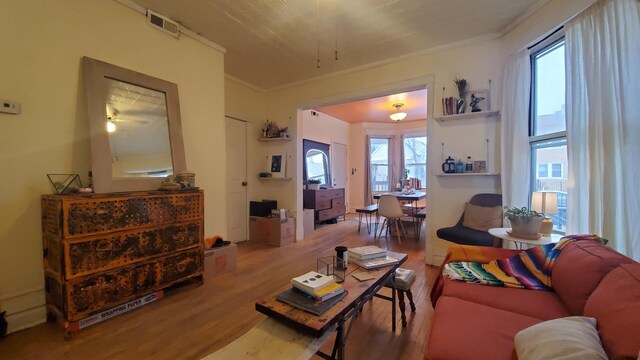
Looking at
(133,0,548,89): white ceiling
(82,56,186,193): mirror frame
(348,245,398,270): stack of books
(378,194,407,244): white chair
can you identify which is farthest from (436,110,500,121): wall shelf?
(82,56,186,193): mirror frame

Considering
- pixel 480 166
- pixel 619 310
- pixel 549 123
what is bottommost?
pixel 619 310

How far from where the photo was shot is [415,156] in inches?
294

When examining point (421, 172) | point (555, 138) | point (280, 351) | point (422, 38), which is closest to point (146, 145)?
point (280, 351)

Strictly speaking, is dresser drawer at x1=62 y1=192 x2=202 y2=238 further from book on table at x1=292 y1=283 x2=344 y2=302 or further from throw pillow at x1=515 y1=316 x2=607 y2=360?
throw pillow at x1=515 y1=316 x2=607 y2=360

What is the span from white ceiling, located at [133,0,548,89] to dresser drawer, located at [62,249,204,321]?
2.43 meters

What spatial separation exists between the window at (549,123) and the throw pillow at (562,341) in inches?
66.0

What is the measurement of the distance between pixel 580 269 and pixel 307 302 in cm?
139

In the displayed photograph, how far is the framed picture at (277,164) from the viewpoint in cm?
459

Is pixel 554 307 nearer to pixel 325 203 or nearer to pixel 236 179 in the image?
pixel 236 179

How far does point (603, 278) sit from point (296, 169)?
3.82 meters

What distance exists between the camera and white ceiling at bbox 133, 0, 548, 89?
8.21ft

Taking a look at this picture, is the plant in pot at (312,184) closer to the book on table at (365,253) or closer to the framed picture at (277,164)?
the framed picture at (277,164)

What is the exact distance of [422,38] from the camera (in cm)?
310

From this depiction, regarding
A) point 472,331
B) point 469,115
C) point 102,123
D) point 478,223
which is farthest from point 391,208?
point 102,123
